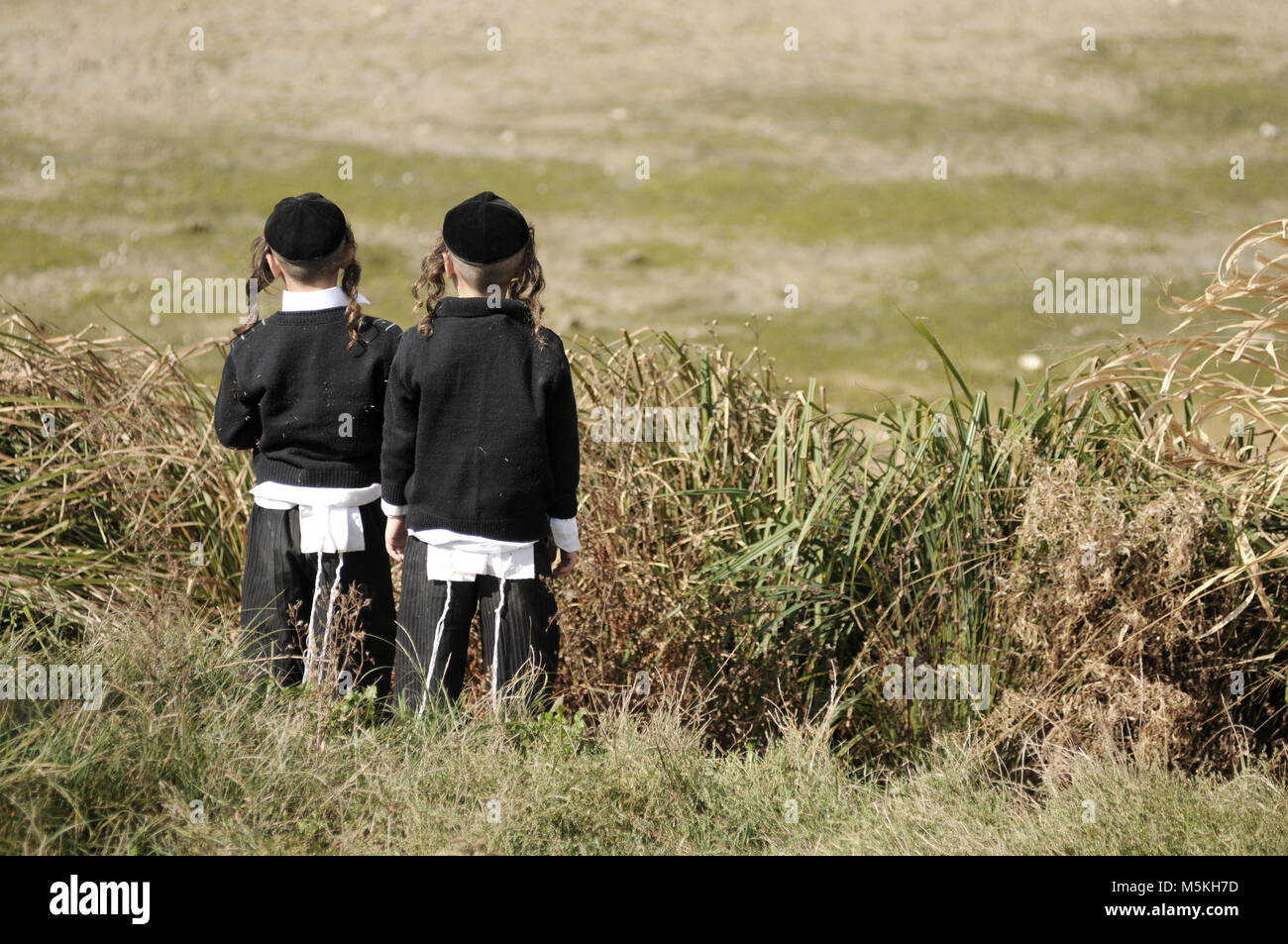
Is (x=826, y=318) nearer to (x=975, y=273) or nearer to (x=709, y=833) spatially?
(x=975, y=273)

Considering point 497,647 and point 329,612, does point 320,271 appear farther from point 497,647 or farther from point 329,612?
point 497,647

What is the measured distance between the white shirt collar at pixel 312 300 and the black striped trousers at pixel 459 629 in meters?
0.62

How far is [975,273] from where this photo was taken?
19.3 metres

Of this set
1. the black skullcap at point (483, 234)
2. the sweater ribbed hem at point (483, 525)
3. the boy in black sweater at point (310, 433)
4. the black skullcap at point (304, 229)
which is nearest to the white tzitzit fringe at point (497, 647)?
the sweater ribbed hem at point (483, 525)

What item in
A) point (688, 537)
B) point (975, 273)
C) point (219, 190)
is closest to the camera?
point (688, 537)

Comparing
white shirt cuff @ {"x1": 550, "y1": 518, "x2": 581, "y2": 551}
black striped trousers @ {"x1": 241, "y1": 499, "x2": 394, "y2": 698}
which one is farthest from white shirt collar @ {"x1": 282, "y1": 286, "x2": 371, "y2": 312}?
white shirt cuff @ {"x1": 550, "y1": 518, "x2": 581, "y2": 551}

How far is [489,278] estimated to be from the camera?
120 inches

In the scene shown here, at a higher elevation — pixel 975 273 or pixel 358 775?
pixel 975 273

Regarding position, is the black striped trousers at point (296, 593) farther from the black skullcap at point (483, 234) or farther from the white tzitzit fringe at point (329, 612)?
the black skullcap at point (483, 234)

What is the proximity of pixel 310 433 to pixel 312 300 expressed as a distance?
33cm

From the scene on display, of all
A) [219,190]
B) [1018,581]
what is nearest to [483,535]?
[1018,581]

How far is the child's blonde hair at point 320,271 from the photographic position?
3.16 meters

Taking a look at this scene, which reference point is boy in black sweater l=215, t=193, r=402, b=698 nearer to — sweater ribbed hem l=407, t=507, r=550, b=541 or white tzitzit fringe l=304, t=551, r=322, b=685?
white tzitzit fringe l=304, t=551, r=322, b=685

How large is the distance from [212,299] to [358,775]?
84.6 inches
